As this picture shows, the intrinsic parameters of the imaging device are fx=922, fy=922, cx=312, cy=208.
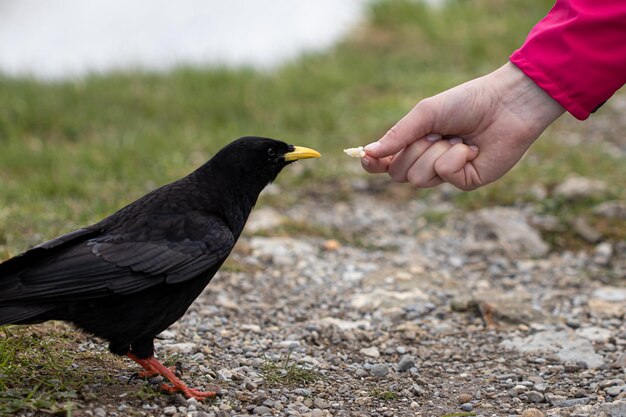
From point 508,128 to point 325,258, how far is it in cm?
244

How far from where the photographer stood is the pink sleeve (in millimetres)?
4199

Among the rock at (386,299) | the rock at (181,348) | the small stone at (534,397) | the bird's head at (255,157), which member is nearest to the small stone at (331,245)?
the rock at (386,299)

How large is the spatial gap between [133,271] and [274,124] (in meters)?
5.79

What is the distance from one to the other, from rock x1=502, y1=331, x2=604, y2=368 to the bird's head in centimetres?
160

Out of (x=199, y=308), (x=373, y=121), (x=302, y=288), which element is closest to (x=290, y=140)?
(x=373, y=121)

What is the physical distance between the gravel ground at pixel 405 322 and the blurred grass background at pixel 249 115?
Answer: 832mm

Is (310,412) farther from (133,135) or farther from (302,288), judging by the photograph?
(133,135)

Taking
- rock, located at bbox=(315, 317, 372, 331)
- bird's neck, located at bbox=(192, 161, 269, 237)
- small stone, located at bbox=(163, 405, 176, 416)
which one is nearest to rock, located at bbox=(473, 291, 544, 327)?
rock, located at bbox=(315, 317, 372, 331)

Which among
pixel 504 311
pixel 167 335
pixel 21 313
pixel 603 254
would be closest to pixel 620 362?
pixel 504 311

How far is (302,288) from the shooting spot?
6.21m

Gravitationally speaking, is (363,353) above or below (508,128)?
below

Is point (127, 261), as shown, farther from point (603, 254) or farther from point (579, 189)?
point (579, 189)

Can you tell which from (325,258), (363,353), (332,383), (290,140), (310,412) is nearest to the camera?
(310,412)

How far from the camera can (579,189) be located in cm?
737
